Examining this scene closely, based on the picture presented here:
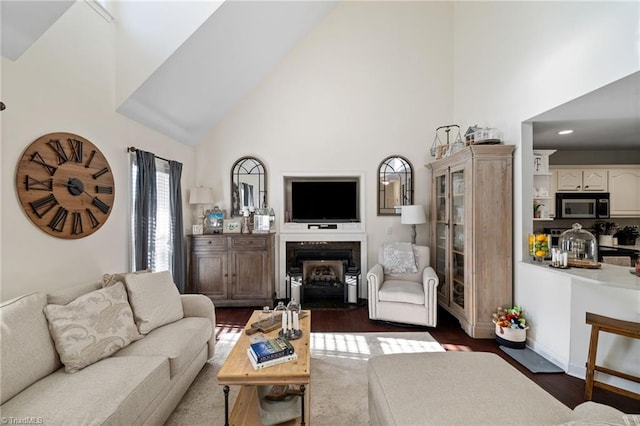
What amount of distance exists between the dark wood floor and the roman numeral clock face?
5.96 ft

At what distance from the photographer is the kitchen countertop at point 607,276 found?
208cm

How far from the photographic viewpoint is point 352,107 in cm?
445

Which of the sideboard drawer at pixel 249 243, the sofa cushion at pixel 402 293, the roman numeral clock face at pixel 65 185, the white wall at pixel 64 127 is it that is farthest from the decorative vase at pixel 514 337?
the roman numeral clock face at pixel 65 185

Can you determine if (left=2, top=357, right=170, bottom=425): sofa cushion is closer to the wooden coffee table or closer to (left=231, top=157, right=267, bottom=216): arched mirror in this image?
the wooden coffee table

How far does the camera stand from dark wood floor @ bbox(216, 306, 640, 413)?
2.14 metres

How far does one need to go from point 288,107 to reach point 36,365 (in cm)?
401

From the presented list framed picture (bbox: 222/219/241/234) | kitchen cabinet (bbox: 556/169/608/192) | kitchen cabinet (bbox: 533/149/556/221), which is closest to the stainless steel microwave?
kitchen cabinet (bbox: 556/169/608/192)

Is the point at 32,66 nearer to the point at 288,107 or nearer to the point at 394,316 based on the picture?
the point at 288,107

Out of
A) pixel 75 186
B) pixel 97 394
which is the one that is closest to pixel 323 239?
pixel 75 186

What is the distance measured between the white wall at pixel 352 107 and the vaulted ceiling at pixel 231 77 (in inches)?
10.3

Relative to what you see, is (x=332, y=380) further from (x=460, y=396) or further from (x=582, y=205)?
(x=582, y=205)

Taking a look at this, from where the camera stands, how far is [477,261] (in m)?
3.09

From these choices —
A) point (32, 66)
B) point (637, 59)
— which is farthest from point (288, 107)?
point (637, 59)

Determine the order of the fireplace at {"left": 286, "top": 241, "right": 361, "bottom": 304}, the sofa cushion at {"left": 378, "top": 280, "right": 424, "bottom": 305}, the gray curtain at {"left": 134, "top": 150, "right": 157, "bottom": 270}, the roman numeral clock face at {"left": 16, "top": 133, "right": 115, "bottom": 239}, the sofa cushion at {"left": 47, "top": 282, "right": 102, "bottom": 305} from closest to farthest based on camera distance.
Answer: the sofa cushion at {"left": 47, "top": 282, "right": 102, "bottom": 305}
the roman numeral clock face at {"left": 16, "top": 133, "right": 115, "bottom": 239}
the gray curtain at {"left": 134, "top": 150, "right": 157, "bottom": 270}
the sofa cushion at {"left": 378, "top": 280, "right": 424, "bottom": 305}
the fireplace at {"left": 286, "top": 241, "right": 361, "bottom": 304}
